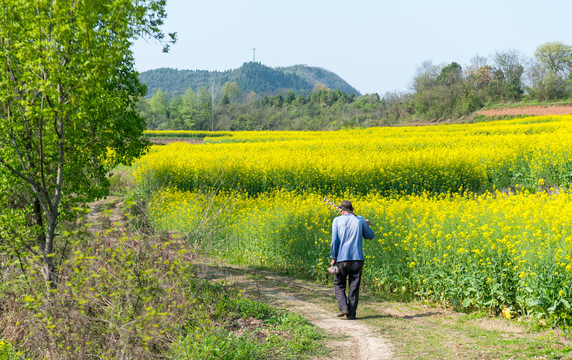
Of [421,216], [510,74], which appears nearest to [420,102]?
[510,74]

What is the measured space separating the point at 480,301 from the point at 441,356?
6.59ft

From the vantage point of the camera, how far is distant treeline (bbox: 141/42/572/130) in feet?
206

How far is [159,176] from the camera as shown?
20891 millimetres

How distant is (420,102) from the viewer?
69062mm

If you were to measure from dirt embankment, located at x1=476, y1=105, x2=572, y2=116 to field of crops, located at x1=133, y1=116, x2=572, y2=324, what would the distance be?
3003 centimetres

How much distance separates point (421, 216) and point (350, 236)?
330 cm

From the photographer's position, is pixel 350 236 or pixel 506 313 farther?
pixel 350 236

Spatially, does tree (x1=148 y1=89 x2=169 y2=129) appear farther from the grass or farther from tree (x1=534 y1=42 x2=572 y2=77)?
the grass

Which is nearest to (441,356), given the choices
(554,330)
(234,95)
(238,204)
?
(554,330)

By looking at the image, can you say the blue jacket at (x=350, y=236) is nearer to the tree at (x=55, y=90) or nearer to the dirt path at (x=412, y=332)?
the dirt path at (x=412, y=332)

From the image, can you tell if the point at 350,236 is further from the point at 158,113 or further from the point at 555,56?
the point at 158,113

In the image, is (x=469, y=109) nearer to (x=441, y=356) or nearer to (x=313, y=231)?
(x=313, y=231)

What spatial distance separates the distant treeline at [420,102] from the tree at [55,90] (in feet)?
197

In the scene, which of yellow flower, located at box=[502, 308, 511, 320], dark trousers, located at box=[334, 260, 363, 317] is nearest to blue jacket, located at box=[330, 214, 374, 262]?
dark trousers, located at box=[334, 260, 363, 317]
